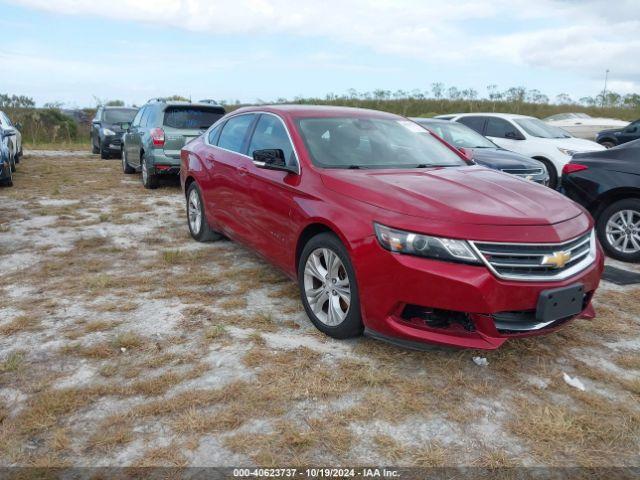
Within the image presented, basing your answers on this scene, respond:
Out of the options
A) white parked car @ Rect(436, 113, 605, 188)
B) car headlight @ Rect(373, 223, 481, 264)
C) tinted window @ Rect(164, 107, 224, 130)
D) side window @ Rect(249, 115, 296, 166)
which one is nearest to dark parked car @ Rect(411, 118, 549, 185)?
white parked car @ Rect(436, 113, 605, 188)

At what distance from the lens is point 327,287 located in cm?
378

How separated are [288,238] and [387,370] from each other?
4.36ft

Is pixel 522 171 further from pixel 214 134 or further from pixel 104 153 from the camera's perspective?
pixel 104 153

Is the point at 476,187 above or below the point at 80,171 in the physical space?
above

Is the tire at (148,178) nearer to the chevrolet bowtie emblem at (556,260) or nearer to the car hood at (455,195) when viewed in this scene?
the car hood at (455,195)

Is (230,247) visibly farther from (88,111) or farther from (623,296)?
(88,111)

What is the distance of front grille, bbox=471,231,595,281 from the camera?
3074mm

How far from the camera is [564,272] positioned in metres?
3.27

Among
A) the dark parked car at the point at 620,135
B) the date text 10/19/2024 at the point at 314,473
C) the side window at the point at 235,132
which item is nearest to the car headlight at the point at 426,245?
the date text 10/19/2024 at the point at 314,473

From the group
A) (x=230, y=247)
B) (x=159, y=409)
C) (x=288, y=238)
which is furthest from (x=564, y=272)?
(x=230, y=247)

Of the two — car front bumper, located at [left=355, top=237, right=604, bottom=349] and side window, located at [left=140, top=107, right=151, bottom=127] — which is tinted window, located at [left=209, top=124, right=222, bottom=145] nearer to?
car front bumper, located at [left=355, top=237, right=604, bottom=349]

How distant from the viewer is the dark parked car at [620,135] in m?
16.2

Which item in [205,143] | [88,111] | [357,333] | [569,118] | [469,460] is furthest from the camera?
[88,111]

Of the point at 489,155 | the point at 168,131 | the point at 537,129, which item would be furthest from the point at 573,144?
the point at 168,131
